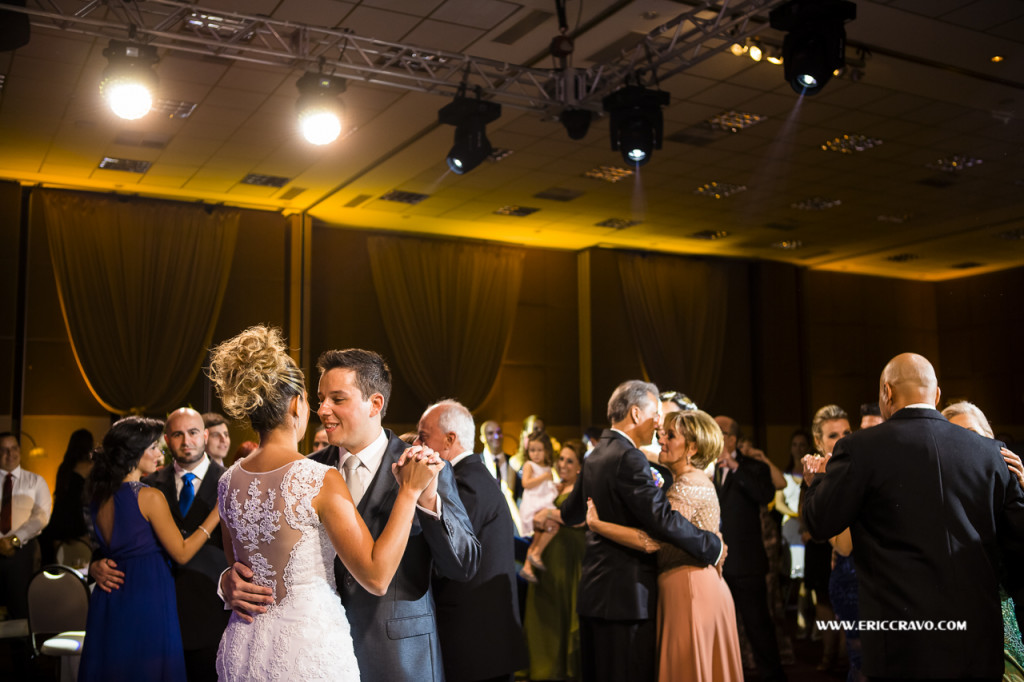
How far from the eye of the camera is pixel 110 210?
10.8 metres

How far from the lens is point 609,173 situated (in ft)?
32.9

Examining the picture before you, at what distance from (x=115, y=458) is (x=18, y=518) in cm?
424

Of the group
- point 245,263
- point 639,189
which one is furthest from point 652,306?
point 245,263

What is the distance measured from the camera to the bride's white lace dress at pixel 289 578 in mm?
2246

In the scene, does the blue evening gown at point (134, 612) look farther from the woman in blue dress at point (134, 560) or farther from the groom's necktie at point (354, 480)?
the groom's necktie at point (354, 480)

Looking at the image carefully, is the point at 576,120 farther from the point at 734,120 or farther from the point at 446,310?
the point at 446,310

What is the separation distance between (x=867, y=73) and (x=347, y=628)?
21.9ft

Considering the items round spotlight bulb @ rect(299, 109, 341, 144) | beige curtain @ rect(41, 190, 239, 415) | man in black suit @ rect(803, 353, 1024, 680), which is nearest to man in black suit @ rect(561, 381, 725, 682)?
man in black suit @ rect(803, 353, 1024, 680)

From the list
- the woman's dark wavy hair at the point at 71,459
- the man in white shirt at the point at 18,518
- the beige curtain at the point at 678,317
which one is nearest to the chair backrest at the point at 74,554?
the man in white shirt at the point at 18,518

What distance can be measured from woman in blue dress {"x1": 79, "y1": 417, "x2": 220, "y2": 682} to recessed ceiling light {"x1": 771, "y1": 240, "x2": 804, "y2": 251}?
37.9 feet

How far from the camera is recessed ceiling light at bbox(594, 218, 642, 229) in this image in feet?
40.3

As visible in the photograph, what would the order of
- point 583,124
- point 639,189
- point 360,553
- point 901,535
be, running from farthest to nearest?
1. point 639,189
2. point 583,124
3. point 901,535
4. point 360,553

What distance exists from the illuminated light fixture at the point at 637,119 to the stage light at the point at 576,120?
363 millimetres

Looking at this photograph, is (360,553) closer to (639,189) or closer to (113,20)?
(113,20)
